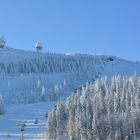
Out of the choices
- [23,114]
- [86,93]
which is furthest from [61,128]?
[23,114]

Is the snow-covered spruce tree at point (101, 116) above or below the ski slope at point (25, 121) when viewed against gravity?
above

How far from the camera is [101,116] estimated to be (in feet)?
451

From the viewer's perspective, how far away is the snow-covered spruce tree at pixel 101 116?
12988 centimetres

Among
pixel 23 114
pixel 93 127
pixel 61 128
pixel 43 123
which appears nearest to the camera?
pixel 93 127

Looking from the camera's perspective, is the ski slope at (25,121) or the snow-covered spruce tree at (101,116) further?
the ski slope at (25,121)

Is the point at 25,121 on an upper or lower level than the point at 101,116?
lower

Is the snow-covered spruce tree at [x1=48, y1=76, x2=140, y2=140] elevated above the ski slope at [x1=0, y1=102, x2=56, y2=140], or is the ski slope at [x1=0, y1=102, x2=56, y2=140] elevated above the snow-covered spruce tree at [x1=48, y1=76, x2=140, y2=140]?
the snow-covered spruce tree at [x1=48, y1=76, x2=140, y2=140]

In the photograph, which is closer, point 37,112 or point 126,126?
point 126,126

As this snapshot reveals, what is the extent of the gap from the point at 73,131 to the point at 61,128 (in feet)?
27.1

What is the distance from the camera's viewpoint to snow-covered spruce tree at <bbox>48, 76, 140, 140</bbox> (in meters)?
130

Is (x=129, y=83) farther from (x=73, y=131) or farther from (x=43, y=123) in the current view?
(x=73, y=131)

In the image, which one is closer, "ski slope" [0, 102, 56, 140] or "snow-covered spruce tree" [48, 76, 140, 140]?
"snow-covered spruce tree" [48, 76, 140, 140]

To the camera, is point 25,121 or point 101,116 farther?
point 25,121

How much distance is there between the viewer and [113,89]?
6678 inches
